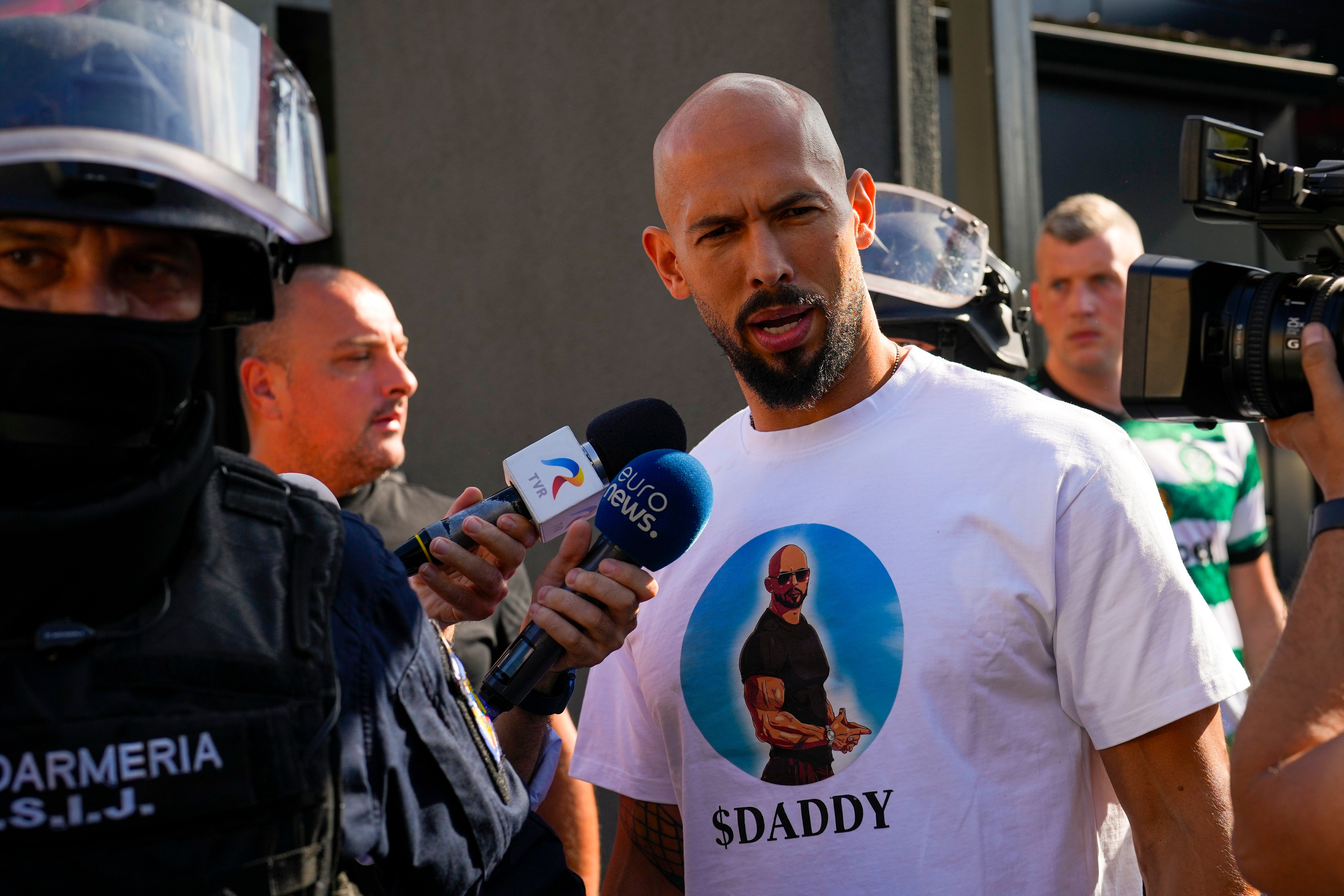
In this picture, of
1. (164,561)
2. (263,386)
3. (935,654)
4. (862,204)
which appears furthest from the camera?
(263,386)

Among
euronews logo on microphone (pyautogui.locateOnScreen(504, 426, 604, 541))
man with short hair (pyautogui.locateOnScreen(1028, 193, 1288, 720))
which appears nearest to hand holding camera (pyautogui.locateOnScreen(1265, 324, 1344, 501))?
euronews logo on microphone (pyautogui.locateOnScreen(504, 426, 604, 541))

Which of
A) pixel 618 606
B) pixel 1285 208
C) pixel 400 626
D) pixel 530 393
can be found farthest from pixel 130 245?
pixel 530 393

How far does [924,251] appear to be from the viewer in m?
2.85

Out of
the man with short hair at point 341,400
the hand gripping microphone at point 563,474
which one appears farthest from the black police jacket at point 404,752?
the man with short hair at point 341,400

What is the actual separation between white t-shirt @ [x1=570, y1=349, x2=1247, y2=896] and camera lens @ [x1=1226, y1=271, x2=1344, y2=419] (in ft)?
0.72

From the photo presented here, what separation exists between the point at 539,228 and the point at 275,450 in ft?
5.13

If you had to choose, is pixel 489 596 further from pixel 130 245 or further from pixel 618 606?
pixel 130 245

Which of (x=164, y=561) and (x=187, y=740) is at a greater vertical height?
(x=164, y=561)

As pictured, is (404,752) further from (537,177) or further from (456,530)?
(537,177)

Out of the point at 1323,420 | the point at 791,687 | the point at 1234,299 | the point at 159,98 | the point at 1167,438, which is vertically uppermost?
the point at 159,98

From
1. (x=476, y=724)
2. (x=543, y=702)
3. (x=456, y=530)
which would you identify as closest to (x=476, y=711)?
(x=476, y=724)

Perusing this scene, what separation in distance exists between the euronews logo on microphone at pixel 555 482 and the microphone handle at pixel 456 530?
2 centimetres

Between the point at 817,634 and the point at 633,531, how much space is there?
378 mm

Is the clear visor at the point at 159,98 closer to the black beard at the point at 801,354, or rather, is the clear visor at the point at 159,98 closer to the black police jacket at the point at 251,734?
the black police jacket at the point at 251,734
